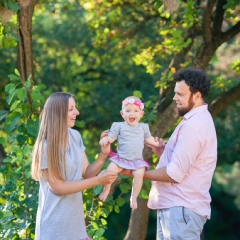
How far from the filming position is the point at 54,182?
12.7ft

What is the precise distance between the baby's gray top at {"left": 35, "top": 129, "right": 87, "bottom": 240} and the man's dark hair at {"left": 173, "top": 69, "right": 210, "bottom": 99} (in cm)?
72

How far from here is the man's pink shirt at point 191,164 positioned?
404 centimetres

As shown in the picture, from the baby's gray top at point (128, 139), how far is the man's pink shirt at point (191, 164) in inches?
6.7

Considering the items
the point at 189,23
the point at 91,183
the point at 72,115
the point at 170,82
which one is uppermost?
the point at 189,23

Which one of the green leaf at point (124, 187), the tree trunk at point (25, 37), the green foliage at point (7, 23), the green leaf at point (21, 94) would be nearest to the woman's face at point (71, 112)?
the green leaf at point (21, 94)

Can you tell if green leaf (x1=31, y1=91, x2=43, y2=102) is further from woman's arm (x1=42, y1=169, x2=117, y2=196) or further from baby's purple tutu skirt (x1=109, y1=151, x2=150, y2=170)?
woman's arm (x1=42, y1=169, x2=117, y2=196)

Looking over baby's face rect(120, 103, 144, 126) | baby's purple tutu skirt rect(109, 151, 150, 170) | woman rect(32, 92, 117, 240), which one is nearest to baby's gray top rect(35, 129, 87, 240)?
woman rect(32, 92, 117, 240)

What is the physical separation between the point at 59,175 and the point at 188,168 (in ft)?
2.34

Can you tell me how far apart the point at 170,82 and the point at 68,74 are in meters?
5.04

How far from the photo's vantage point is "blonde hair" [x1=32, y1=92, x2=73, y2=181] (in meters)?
3.87

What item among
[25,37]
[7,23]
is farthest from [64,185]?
[25,37]

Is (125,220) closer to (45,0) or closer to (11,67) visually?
(11,67)

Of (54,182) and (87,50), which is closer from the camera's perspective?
(54,182)

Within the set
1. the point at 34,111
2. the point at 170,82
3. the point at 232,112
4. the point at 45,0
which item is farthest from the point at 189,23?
the point at 232,112
